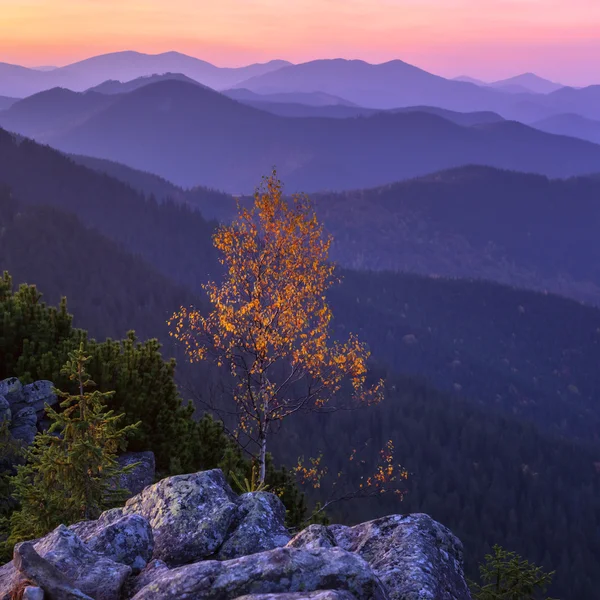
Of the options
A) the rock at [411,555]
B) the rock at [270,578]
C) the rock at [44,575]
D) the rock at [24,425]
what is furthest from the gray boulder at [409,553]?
the rock at [24,425]

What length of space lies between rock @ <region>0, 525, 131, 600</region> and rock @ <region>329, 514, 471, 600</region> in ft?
12.4

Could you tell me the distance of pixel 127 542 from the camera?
10.2 m

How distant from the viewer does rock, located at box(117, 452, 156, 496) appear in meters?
18.3

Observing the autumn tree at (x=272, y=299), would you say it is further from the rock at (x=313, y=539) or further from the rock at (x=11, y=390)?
the rock at (x=313, y=539)

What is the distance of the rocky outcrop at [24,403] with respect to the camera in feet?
61.3

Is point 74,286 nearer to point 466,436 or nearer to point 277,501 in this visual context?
point 466,436

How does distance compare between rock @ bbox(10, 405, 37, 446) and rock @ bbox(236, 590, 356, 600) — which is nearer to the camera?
rock @ bbox(236, 590, 356, 600)

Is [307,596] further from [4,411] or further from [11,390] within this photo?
[11,390]

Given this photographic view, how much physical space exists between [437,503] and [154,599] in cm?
12469

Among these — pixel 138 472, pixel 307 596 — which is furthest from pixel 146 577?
pixel 138 472

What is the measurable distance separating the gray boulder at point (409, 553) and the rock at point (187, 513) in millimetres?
1569

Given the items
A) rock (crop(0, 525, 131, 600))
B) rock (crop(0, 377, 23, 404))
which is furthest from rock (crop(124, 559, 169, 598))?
rock (crop(0, 377, 23, 404))

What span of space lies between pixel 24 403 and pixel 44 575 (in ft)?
38.5

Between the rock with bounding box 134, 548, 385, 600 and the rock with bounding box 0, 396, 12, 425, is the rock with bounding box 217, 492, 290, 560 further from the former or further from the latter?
the rock with bounding box 0, 396, 12, 425
